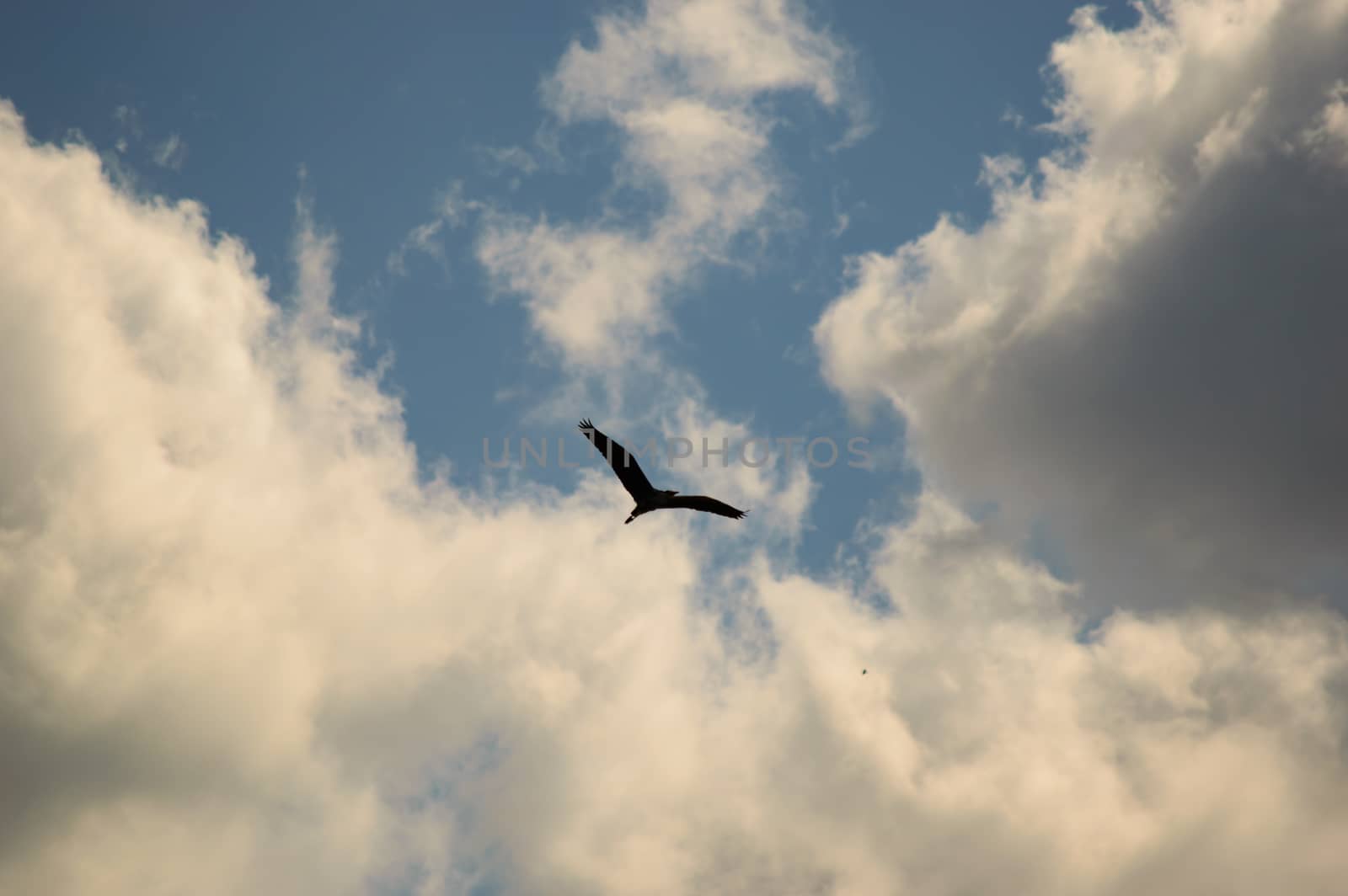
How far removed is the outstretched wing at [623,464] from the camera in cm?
9219

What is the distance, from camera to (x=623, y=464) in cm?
9325

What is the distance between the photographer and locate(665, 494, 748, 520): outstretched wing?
94688 millimetres

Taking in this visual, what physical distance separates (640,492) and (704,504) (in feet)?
14.2

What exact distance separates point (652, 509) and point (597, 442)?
6.84 metres

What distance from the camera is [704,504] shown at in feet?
→ 313

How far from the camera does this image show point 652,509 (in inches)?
3787

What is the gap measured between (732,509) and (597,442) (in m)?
10.2

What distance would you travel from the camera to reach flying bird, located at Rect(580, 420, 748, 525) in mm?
92438

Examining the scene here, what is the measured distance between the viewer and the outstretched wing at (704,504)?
311 feet

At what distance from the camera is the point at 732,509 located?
95.2 metres

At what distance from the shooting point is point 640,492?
95.0 m

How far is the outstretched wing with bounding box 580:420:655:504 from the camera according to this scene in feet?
302

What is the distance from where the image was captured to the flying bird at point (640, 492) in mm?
92438
